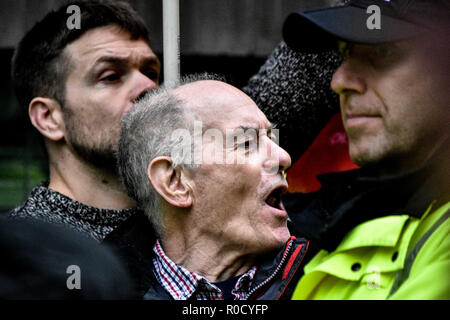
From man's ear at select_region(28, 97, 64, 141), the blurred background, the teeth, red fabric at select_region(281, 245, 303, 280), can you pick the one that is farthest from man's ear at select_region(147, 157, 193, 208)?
the blurred background

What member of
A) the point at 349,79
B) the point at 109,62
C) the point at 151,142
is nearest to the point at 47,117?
the point at 109,62

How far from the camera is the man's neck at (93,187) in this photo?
2668 mm

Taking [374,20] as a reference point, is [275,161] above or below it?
below

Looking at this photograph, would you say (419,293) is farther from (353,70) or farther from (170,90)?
(170,90)

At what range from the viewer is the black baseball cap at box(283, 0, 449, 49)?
1458 mm

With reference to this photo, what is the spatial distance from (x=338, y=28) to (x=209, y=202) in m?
0.78

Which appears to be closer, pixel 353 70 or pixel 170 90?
pixel 353 70

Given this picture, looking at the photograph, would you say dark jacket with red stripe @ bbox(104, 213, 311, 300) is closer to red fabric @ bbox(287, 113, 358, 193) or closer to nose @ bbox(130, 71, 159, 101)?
red fabric @ bbox(287, 113, 358, 193)

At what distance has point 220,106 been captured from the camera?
2.18 m

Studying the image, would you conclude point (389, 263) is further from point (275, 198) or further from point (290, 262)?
point (275, 198)

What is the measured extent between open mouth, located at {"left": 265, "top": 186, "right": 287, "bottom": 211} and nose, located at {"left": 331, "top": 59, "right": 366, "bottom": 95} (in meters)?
0.62
